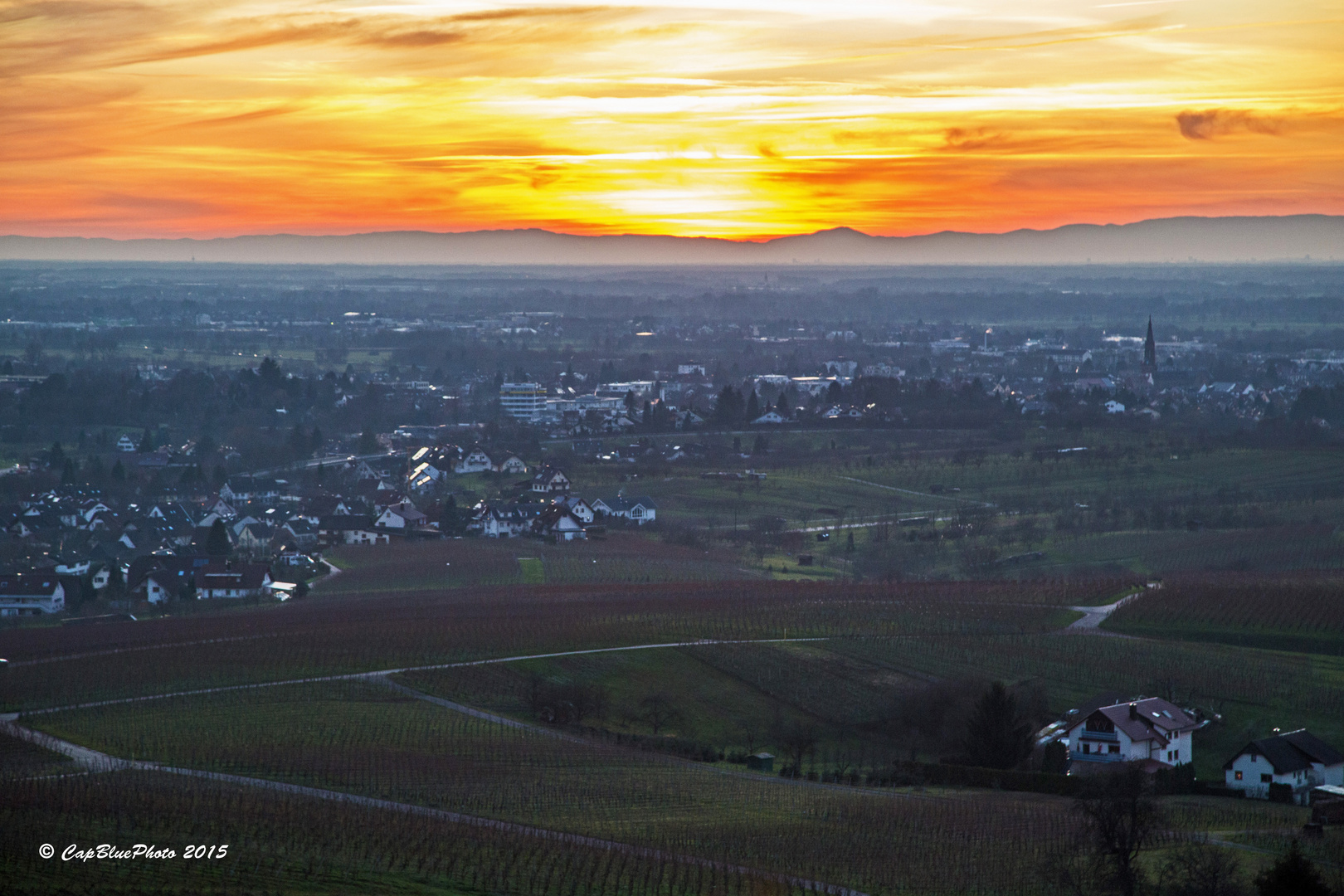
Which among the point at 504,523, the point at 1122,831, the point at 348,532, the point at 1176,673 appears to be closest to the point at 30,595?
the point at 348,532

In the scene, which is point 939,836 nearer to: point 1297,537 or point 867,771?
point 867,771

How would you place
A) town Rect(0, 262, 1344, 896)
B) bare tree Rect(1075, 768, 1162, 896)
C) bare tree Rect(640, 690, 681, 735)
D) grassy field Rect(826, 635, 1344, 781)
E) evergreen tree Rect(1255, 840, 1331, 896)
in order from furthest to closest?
bare tree Rect(640, 690, 681, 735)
grassy field Rect(826, 635, 1344, 781)
town Rect(0, 262, 1344, 896)
bare tree Rect(1075, 768, 1162, 896)
evergreen tree Rect(1255, 840, 1331, 896)

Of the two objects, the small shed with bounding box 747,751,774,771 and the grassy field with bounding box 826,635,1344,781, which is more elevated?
the small shed with bounding box 747,751,774,771

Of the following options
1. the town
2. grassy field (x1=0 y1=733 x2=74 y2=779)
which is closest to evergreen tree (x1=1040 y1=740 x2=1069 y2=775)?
the town

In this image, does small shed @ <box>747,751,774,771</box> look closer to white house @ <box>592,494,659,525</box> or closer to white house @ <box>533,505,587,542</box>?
white house @ <box>533,505,587,542</box>

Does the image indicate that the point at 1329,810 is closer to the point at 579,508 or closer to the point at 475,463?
the point at 579,508

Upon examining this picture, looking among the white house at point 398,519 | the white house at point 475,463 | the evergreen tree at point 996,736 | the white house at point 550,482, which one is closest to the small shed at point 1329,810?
the evergreen tree at point 996,736
